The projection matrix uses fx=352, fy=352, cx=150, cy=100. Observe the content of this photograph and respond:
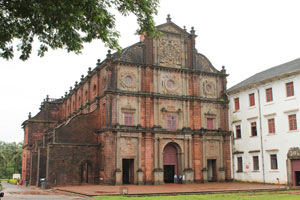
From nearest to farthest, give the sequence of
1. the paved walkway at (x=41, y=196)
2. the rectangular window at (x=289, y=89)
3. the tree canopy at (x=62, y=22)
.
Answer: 1. the tree canopy at (x=62, y=22)
2. the paved walkway at (x=41, y=196)
3. the rectangular window at (x=289, y=89)

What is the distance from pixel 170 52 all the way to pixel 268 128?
13289 mm

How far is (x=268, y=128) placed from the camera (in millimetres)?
34750

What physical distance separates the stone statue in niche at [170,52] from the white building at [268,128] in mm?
7309

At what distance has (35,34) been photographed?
12.1 m

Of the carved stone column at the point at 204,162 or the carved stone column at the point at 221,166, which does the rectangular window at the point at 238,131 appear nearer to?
the carved stone column at the point at 221,166

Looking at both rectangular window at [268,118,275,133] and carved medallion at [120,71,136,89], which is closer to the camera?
rectangular window at [268,118,275,133]

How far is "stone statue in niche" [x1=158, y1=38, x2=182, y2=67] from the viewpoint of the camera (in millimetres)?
39031

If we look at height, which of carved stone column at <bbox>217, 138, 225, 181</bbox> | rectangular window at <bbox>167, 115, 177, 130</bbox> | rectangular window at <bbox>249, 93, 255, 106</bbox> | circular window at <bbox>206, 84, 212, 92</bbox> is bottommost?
carved stone column at <bbox>217, 138, 225, 181</bbox>

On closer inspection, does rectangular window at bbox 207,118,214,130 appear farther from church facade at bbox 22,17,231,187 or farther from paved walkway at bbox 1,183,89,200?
paved walkway at bbox 1,183,89,200

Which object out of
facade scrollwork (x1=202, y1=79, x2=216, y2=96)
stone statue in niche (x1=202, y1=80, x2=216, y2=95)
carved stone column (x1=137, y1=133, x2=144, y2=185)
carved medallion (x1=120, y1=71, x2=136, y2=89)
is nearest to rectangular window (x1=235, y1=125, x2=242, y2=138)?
facade scrollwork (x1=202, y1=79, x2=216, y2=96)

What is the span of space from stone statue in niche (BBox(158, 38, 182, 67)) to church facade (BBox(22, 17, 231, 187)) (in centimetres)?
11

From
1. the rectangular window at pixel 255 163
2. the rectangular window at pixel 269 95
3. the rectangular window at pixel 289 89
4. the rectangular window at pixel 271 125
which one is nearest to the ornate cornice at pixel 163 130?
the rectangular window at pixel 255 163

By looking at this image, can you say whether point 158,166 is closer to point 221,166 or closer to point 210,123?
point 221,166

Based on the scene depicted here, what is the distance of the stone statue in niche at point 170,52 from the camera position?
39.0 meters
